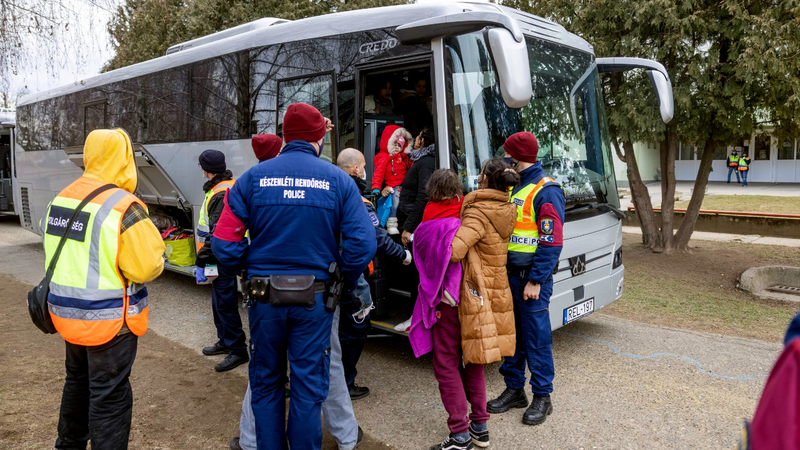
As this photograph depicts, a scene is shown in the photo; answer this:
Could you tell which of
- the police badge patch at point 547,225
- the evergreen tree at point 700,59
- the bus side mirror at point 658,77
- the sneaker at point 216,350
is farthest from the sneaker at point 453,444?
the evergreen tree at point 700,59

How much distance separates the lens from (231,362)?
5090 mm

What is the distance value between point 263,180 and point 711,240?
11.6 m

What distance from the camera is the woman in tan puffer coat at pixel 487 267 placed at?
11.3 feet

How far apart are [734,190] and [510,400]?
2356 cm

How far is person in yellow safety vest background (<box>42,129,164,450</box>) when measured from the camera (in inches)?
113

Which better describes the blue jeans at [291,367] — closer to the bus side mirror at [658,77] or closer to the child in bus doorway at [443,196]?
the child in bus doorway at [443,196]

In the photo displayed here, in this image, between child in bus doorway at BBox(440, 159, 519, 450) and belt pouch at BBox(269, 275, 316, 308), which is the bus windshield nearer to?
child in bus doorway at BBox(440, 159, 519, 450)

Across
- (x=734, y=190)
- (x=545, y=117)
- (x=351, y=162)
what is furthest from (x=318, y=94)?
(x=734, y=190)

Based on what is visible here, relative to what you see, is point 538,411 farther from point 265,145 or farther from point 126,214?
point 126,214

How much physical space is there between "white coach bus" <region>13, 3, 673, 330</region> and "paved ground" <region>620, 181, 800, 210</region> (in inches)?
584

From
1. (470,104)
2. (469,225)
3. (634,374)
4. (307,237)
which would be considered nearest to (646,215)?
(634,374)

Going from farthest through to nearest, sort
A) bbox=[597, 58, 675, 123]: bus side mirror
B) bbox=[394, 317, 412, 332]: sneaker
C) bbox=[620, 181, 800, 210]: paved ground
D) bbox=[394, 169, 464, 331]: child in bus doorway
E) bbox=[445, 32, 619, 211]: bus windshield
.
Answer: bbox=[620, 181, 800, 210]: paved ground
bbox=[597, 58, 675, 123]: bus side mirror
bbox=[394, 317, 412, 332]: sneaker
bbox=[445, 32, 619, 211]: bus windshield
bbox=[394, 169, 464, 331]: child in bus doorway

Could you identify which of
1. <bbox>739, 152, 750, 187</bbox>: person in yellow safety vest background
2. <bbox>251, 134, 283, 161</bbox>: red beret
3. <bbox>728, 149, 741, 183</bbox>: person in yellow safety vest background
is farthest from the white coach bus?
<bbox>728, 149, 741, 183</bbox>: person in yellow safety vest background

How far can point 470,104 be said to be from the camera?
15.1ft
